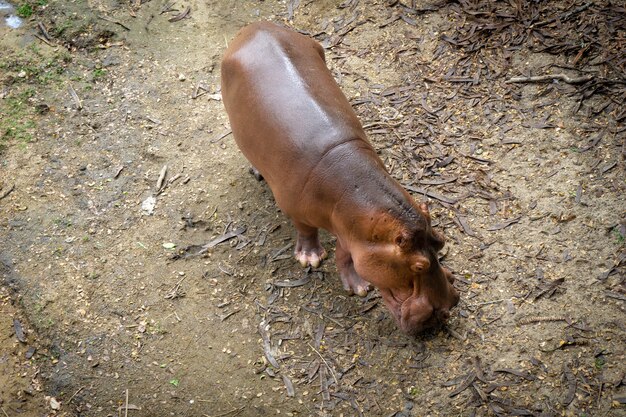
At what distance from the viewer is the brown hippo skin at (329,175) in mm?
4020

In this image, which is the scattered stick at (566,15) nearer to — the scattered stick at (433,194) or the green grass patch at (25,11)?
the scattered stick at (433,194)

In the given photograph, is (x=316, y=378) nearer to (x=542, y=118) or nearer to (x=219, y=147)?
(x=219, y=147)

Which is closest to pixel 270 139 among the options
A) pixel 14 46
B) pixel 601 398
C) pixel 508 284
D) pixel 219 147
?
pixel 219 147

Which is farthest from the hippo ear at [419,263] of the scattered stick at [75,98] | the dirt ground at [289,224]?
the scattered stick at [75,98]

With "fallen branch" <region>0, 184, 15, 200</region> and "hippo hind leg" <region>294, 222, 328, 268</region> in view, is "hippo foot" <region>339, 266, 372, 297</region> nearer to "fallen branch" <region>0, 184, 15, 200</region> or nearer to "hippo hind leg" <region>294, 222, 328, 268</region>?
"hippo hind leg" <region>294, 222, 328, 268</region>

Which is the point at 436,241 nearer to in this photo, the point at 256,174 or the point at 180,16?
the point at 256,174

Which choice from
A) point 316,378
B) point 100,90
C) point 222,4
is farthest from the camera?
point 222,4

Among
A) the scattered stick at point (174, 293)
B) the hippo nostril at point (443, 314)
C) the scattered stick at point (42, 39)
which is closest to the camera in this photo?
the hippo nostril at point (443, 314)

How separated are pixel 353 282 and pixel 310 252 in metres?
0.46

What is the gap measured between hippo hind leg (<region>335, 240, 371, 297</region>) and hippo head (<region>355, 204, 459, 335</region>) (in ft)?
1.56

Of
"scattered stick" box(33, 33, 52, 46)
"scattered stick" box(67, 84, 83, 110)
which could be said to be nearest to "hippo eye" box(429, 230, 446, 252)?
"scattered stick" box(67, 84, 83, 110)

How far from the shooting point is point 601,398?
4.05 meters

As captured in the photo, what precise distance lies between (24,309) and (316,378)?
7.60 feet

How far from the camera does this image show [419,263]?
385 centimetres
